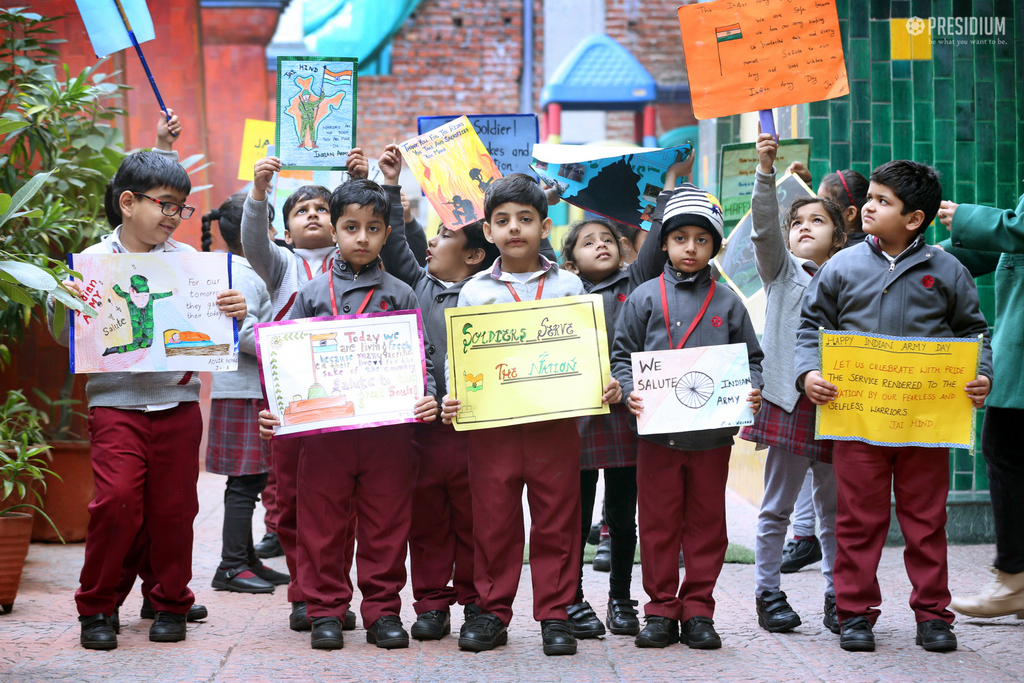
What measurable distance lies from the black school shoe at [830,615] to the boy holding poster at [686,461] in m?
0.50

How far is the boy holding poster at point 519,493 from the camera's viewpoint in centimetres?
349

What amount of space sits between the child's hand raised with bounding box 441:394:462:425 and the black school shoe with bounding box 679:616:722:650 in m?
1.13

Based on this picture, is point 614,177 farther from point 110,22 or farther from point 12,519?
point 12,519

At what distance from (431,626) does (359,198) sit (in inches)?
63.4

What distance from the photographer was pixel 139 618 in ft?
12.9

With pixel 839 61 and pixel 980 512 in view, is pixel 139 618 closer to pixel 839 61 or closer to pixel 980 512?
pixel 839 61

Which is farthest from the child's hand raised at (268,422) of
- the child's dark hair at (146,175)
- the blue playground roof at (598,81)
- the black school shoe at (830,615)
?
the blue playground roof at (598,81)

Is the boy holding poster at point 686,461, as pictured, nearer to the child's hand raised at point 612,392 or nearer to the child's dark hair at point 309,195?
the child's hand raised at point 612,392

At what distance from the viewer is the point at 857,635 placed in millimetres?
3400

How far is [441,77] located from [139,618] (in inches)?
442

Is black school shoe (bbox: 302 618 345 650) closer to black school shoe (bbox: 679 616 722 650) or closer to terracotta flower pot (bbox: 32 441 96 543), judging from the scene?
black school shoe (bbox: 679 616 722 650)

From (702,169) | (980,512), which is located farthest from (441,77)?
(980,512)

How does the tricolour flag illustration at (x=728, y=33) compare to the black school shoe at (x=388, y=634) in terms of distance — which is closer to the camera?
the black school shoe at (x=388, y=634)

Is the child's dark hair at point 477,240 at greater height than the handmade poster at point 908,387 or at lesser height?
greater
